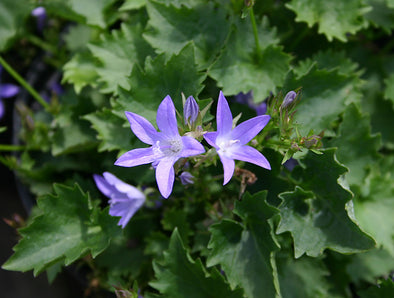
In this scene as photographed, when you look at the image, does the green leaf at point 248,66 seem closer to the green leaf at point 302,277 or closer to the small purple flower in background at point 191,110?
the small purple flower in background at point 191,110

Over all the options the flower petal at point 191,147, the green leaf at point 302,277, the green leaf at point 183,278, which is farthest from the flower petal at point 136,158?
the green leaf at point 302,277

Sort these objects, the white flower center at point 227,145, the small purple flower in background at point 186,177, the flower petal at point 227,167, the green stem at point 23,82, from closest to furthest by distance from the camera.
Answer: the flower petal at point 227,167, the white flower center at point 227,145, the small purple flower in background at point 186,177, the green stem at point 23,82

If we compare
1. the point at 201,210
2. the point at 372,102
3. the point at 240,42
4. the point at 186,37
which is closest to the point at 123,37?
the point at 186,37

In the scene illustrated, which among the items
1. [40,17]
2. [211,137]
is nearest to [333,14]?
[211,137]

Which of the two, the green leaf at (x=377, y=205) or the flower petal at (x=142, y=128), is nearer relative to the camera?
the flower petal at (x=142, y=128)

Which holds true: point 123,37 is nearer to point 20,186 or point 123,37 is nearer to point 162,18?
point 162,18

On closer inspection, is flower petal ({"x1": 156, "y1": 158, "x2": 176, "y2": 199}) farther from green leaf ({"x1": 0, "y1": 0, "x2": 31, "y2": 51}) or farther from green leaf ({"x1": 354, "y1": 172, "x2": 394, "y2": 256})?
green leaf ({"x1": 0, "y1": 0, "x2": 31, "y2": 51})
